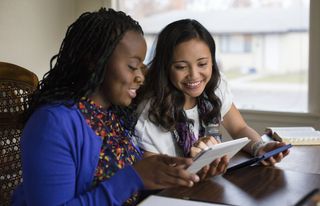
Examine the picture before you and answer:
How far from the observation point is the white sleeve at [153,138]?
1.54 m

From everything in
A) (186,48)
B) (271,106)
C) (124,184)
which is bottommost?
(271,106)

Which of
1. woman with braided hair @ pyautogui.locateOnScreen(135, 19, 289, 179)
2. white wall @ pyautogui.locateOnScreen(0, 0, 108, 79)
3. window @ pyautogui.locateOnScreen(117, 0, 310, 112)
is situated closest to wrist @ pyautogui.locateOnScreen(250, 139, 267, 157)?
woman with braided hair @ pyautogui.locateOnScreen(135, 19, 289, 179)

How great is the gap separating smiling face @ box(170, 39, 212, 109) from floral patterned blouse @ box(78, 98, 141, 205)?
0.43 meters

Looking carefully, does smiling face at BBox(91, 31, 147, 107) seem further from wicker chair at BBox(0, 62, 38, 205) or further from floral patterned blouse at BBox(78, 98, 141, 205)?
wicker chair at BBox(0, 62, 38, 205)

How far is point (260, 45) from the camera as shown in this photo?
282cm

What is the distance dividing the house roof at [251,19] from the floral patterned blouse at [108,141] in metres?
1.78

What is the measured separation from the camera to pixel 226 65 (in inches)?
117

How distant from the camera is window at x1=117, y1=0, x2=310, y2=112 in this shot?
8.84 ft

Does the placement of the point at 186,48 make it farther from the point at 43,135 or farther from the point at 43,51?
the point at 43,51

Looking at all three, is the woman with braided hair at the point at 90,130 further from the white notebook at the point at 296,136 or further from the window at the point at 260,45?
the window at the point at 260,45

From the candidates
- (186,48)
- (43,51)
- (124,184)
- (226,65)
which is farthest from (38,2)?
(124,184)

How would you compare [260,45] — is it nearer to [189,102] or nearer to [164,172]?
[189,102]

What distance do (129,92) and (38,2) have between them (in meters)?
1.94

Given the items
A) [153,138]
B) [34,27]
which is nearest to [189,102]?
[153,138]
